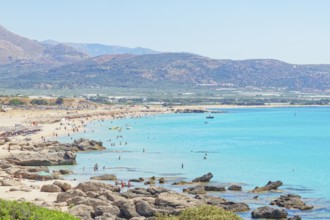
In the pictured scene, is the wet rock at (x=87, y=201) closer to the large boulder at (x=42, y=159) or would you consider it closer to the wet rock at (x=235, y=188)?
the wet rock at (x=235, y=188)

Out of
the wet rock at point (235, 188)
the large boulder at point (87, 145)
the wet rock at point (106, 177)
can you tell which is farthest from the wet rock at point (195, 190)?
the large boulder at point (87, 145)

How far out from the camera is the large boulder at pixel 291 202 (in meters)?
37.3

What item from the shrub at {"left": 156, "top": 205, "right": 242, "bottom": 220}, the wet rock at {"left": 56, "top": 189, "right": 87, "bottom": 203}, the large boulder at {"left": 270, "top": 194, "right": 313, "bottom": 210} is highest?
the shrub at {"left": 156, "top": 205, "right": 242, "bottom": 220}

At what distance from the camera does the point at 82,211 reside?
30.5 m

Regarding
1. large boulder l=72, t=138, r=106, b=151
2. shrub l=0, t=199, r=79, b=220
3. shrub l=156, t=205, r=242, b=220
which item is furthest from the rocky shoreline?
large boulder l=72, t=138, r=106, b=151

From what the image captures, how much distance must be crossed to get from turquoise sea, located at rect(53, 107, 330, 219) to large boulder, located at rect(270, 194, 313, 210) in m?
0.70

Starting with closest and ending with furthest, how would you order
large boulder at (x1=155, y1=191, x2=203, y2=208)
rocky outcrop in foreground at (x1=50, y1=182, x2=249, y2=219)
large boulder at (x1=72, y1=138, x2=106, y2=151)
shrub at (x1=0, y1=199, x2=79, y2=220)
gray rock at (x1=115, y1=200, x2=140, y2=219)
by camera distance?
1. shrub at (x1=0, y1=199, x2=79, y2=220)
2. rocky outcrop in foreground at (x1=50, y1=182, x2=249, y2=219)
3. gray rock at (x1=115, y1=200, x2=140, y2=219)
4. large boulder at (x1=155, y1=191, x2=203, y2=208)
5. large boulder at (x1=72, y1=138, x2=106, y2=151)

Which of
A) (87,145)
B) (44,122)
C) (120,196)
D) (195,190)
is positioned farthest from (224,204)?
(44,122)

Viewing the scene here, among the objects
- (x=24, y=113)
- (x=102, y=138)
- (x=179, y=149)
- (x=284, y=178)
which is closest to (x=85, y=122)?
(x=24, y=113)

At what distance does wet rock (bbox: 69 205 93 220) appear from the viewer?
97.6 ft

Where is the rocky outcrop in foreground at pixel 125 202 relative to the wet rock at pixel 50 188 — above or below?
above

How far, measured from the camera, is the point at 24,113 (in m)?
124

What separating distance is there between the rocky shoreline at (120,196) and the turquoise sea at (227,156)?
1275 millimetres

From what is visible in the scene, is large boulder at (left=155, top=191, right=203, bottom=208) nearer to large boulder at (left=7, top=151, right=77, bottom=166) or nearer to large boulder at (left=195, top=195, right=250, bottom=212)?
large boulder at (left=195, top=195, right=250, bottom=212)
